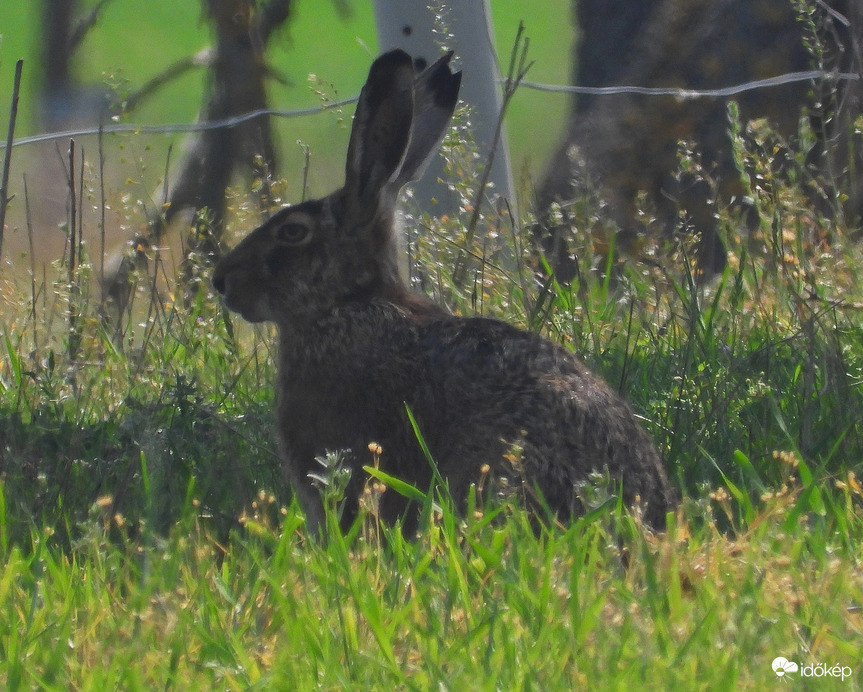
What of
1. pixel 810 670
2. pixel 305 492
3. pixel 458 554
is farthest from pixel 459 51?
pixel 810 670

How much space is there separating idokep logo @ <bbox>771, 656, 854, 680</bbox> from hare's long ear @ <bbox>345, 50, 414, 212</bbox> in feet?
8.07

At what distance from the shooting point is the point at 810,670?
6.81 ft

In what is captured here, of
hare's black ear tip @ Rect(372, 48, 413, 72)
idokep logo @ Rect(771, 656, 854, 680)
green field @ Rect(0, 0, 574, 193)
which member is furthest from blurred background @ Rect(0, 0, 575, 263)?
idokep logo @ Rect(771, 656, 854, 680)

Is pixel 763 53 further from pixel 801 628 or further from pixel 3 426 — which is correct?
pixel 801 628

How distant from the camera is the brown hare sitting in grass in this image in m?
3.34

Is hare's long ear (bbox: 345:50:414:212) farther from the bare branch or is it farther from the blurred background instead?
the bare branch

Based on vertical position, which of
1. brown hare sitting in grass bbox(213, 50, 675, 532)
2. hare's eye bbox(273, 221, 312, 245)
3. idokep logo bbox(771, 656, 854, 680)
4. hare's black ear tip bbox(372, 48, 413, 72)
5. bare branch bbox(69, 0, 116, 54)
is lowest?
Result: idokep logo bbox(771, 656, 854, 680)

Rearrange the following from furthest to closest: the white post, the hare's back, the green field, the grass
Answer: the green field → the white post → the hare's back → the grass

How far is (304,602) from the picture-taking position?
243 cm

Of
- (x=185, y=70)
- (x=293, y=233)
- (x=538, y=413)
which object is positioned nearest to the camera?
(x=538, y=413)

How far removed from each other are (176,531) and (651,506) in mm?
1252

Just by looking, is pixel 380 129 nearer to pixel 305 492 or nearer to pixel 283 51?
pixel 305 492

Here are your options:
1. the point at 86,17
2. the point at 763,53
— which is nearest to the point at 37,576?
the point at 763,53

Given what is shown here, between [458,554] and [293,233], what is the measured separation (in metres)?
1.99
